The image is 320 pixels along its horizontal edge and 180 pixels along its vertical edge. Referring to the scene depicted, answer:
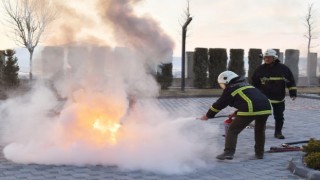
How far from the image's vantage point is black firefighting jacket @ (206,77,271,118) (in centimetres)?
777

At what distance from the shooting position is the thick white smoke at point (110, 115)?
764 cm

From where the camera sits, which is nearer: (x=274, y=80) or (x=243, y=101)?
(x=243, y=101)

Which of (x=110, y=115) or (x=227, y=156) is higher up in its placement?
(x=110, y=115)

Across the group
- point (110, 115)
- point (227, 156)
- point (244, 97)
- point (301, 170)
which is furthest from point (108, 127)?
point (301, 170)

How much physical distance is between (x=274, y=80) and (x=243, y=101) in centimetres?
256

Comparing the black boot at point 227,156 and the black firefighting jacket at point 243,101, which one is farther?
the black boot at point 227,156

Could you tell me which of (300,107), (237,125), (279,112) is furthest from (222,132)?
(300,107)

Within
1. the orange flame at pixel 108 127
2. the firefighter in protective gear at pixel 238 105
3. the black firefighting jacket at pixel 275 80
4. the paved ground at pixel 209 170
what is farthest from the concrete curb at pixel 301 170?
the orange flame at pixel 108 127

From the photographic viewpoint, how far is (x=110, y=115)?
8039mm

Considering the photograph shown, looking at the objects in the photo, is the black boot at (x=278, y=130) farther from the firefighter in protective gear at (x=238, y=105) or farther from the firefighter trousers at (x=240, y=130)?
the firefighter in protective gear at (x=238, y=105)

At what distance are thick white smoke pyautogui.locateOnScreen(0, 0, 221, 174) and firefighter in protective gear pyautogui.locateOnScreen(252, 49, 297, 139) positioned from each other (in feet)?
6.67

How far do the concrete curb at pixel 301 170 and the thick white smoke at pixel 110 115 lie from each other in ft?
4.62

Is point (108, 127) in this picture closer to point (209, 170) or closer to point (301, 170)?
point (209, 170)

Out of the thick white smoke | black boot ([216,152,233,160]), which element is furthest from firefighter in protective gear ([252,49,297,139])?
black boot ([216,152,233,160])
